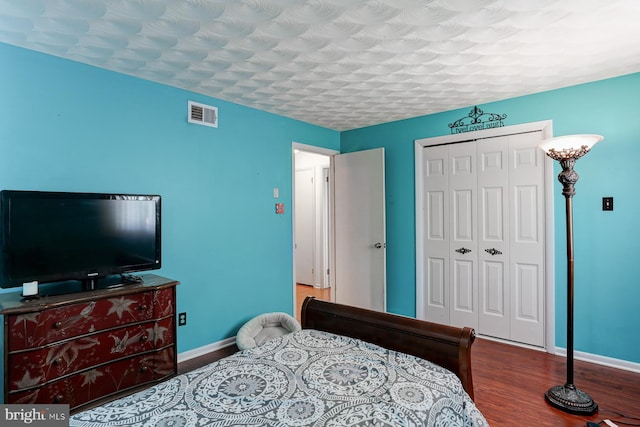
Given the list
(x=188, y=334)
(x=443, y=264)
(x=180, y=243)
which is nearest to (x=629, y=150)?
(x=443, y=264)

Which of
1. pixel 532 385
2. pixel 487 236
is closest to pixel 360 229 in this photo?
pixel 487 236

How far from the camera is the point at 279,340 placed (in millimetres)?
1962

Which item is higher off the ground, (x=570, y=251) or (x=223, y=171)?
(x=223, y=171)

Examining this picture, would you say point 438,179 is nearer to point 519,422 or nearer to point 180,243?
point 519,422

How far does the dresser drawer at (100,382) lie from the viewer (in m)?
1.90

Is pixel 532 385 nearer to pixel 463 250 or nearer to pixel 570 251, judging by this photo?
pixel 570 251

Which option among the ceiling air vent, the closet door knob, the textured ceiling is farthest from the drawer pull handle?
the ceiling air vent

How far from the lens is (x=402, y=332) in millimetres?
1912

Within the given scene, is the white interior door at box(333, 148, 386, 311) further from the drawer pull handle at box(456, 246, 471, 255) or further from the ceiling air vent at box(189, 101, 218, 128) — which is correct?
the ceiling air vent at box(189, 101, 218, 128)

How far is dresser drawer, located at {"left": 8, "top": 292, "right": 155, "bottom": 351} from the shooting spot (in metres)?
1.84

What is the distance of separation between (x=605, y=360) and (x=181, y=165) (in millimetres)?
4042

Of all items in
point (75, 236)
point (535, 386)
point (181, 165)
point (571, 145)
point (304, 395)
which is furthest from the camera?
point (181, 165)

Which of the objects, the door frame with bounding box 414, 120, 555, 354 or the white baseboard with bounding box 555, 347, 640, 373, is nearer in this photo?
the white baseboard with bounding box 555, 347, 640, 373

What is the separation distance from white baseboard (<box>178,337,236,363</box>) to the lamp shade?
3214 millimetres
